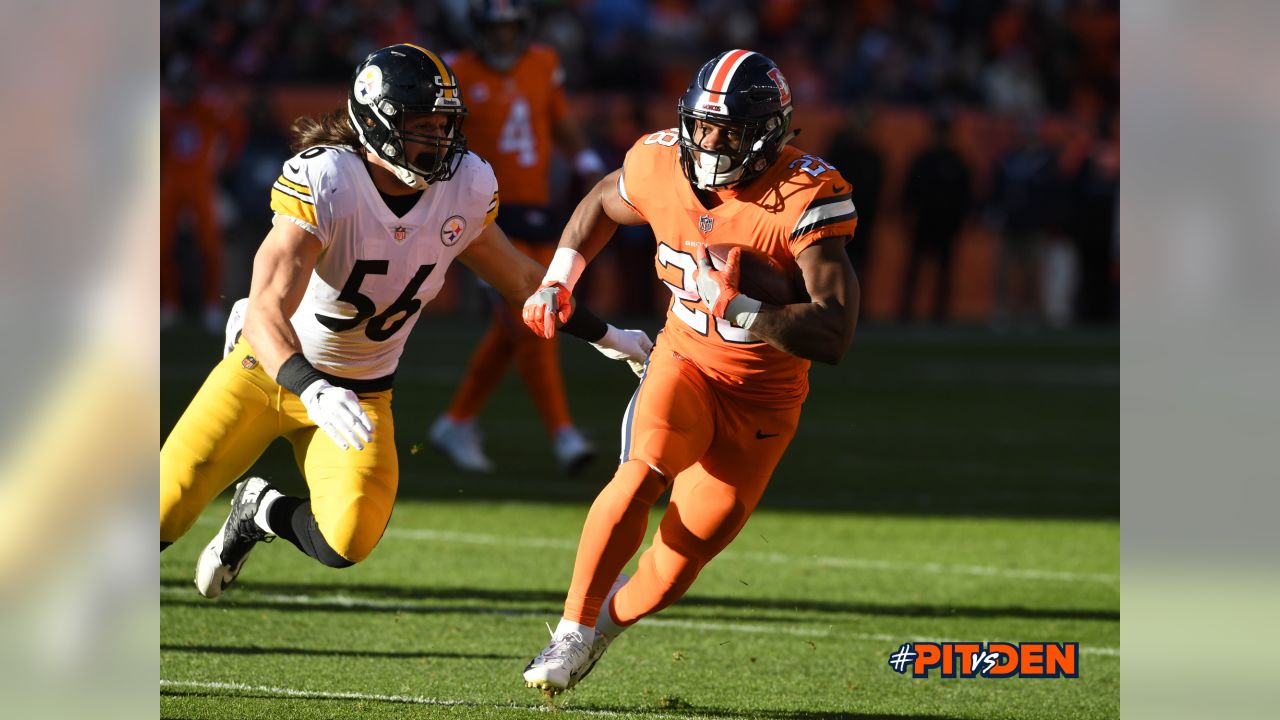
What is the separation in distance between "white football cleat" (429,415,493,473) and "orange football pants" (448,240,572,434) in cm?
12

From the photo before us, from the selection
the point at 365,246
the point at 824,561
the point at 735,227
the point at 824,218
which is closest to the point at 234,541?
the point at 365,246

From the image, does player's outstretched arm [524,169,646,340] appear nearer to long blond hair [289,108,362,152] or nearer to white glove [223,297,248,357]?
long blond hair [289,108,362,152]

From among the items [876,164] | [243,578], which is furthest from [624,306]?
[243,578]

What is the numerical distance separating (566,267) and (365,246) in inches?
21.8

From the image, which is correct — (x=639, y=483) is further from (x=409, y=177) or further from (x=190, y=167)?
(x=190, y=167)

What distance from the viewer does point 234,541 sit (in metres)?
4.70

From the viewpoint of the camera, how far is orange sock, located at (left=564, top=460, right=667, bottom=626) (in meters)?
4.15

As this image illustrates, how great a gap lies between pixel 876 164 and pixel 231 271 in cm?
627

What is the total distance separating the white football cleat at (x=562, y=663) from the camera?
13.1 ft

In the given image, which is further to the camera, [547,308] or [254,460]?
[254,460]

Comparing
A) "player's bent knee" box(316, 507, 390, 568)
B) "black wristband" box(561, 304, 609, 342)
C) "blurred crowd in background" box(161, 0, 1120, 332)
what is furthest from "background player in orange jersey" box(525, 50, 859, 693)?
"blurred crowd in background" box(161, 0, 1120, 332)

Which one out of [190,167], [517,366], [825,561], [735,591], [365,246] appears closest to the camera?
[365,246]
